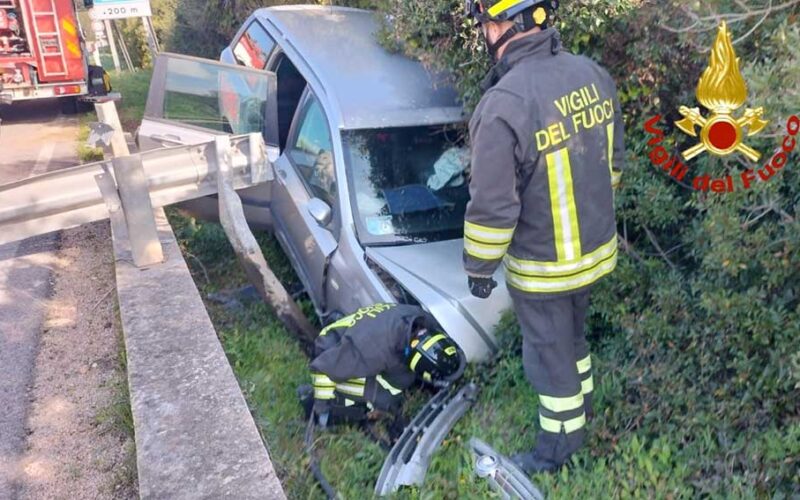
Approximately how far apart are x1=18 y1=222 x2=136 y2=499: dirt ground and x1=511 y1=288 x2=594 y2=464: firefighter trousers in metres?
1.78

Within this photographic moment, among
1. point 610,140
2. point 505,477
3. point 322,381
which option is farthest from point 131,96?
point 505,477

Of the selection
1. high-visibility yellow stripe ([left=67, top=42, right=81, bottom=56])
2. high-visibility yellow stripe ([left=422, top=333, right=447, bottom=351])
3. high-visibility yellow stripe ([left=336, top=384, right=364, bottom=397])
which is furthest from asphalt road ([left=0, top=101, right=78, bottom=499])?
high-visibility yellow stripe ([left=67, top=42, right=81, bottom=56])

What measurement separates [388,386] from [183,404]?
1.03 metres

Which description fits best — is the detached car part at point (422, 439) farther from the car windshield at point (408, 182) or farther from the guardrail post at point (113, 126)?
the guardrail post at point (113, 126)

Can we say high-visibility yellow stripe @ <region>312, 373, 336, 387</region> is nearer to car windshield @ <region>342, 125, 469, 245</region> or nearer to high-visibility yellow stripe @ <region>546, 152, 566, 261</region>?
Result: car windshield @ <region>342, 125, 469, 245</region>

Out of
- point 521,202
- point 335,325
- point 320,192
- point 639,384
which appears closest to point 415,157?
point 320,192

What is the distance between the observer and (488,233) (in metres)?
2.85

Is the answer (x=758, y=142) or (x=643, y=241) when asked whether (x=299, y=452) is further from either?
(x=758, y=142)

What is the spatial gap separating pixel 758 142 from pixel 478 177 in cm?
104

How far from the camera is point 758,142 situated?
2.65 m

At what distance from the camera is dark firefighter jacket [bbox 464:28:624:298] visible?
2.78m

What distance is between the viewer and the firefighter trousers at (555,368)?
305cm

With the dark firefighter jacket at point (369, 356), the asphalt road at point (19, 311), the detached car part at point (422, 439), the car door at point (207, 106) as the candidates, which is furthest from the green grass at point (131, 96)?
the detached car part at point (422, 439)

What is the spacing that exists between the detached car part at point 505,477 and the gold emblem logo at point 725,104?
1536 mm
